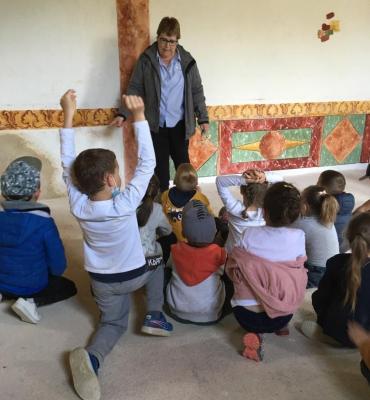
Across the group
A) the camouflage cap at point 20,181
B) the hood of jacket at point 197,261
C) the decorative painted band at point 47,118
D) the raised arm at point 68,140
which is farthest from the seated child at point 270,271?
the decorative painted band at point 47,118

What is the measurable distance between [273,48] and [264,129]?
0.78 m

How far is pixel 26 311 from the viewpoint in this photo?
6.10 feet

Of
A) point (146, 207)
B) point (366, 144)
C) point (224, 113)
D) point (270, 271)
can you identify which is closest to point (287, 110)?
point (224, 113)

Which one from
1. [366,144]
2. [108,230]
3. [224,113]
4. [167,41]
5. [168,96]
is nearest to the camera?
[108,230]

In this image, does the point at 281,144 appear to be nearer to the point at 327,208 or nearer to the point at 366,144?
the point at 366,144

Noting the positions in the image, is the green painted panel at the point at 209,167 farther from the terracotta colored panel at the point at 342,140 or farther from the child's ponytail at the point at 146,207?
the child's ponytail at the point at 146,207

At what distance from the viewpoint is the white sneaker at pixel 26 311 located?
73.1 inches

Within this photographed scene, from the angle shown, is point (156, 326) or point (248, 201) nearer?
point (156, 326)

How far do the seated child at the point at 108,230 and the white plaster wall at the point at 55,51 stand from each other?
6.41 ft

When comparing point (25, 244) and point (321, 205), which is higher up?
point (321, 205)

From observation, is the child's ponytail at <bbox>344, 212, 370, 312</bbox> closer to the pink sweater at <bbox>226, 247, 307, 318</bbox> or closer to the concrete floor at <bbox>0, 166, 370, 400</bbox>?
the pink sweater at <bbox>226, 247, 307, 318</bbox>

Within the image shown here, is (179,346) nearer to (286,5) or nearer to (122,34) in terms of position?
(122,34)

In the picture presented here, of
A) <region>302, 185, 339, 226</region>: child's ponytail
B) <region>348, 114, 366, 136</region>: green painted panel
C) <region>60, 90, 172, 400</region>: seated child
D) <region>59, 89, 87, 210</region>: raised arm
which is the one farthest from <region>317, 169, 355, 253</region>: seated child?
<region>348, 114, 366, 136</region>: green painted panel

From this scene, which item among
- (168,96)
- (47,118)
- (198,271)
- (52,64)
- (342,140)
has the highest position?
(52,64)
